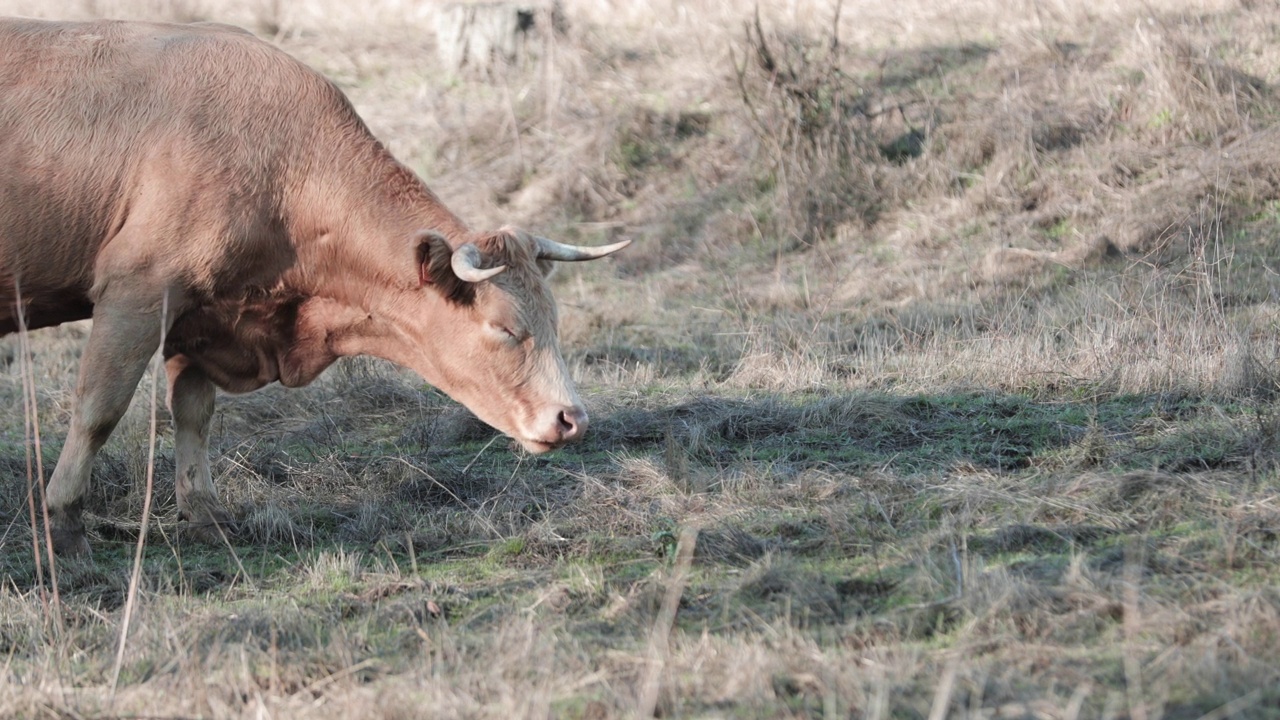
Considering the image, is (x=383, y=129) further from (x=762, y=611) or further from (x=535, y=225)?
(x=762, y=611)

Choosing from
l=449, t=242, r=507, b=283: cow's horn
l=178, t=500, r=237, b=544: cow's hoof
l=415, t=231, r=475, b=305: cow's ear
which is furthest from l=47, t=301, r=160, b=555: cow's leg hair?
l=449, t=242, r=507, b=283: cow's horn

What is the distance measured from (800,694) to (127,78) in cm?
427

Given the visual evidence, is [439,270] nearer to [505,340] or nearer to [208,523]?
[505,340]

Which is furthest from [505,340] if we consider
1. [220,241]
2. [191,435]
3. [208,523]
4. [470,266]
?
[191,435]

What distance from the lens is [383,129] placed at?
595 inches

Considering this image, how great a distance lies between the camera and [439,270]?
5.83 metres

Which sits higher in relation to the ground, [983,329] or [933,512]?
[933,512]

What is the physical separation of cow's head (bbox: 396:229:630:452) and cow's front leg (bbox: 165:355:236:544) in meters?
1.35

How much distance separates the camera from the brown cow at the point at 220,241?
5.81 m

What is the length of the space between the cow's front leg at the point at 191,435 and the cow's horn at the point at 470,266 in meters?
1.67

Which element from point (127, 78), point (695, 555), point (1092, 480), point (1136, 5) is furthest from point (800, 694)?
point (1136, 5)

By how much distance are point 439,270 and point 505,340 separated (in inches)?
16.9

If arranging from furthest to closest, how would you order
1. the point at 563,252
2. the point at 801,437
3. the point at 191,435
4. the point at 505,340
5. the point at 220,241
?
the point at 801,437
the point at 191,435
the point at 563,252
the point at 505,340
the point at 220,241

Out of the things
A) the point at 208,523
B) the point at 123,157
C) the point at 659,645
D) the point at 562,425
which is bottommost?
the point at 208,523
